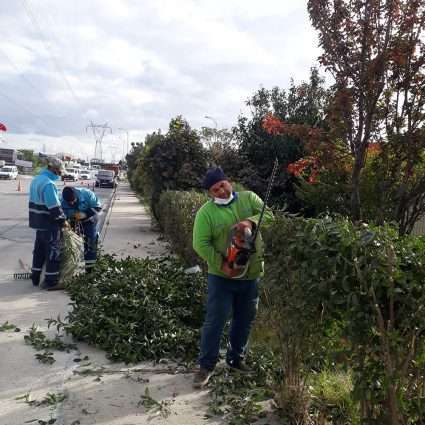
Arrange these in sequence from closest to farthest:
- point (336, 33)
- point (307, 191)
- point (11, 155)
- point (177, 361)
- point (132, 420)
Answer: point (132, 420) → point (177, 361) → point (336, 33) → point (307, 191) → point (11, 155)

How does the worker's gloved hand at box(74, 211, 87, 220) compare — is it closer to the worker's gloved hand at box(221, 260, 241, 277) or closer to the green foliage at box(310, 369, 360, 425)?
the worker's gloved hand at box(221, 260, 241, 277)

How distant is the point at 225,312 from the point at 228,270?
0.39 meters

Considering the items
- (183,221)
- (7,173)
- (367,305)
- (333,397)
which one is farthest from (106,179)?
(367,305)

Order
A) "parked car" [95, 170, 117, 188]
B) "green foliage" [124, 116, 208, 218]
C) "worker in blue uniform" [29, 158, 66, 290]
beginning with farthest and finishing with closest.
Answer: "parked car" [95, 170, 117, 188] < "green foliage" [124, 116, 208, 218] < "worker in blue uniform" [29, 158, 66, 290]

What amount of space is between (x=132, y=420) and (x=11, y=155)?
8363cm

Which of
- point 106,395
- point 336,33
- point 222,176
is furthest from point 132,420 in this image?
point 336,33

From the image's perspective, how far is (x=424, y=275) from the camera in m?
2.38

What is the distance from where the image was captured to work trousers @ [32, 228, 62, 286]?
7.08 m

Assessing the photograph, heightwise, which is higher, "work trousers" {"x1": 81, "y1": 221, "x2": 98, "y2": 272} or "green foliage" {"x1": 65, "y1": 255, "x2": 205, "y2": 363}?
"work trousers" {"x1": 81, "y1": 221, "x2": 98, "y2": 272}

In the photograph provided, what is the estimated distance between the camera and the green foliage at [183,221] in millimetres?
7844

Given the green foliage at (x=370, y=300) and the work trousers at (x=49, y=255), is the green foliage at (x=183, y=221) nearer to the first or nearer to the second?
the work trousers at (x=49, y=255)

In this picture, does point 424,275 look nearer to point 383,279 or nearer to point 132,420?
point 383,279

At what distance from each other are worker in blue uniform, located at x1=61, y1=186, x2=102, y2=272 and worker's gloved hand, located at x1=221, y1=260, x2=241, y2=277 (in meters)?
4.23

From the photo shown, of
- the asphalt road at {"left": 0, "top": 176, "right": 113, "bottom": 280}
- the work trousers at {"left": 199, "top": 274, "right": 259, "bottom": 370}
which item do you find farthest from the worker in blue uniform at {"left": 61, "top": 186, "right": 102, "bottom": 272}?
the work trousers at {"left": 199, "top": 274, "right": 259, "bottom": 370}
